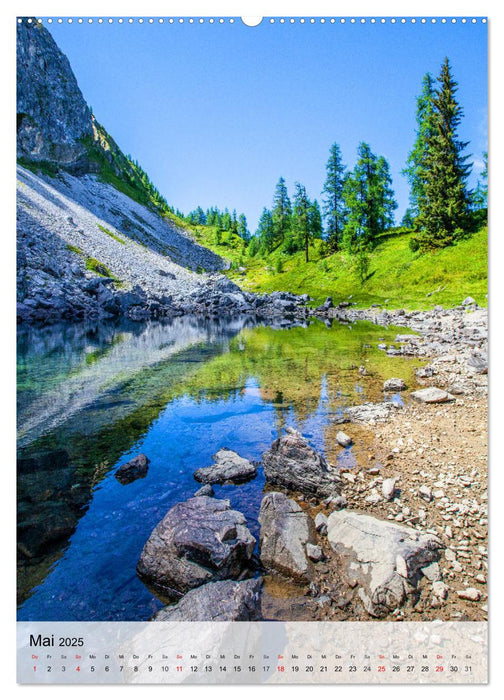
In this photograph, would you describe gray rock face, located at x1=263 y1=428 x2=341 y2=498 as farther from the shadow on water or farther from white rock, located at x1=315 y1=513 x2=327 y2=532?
white rock, located at x1=315 y1=513 x2=327 y2=532

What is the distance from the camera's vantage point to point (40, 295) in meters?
39.9

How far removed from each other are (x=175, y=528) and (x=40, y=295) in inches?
1603

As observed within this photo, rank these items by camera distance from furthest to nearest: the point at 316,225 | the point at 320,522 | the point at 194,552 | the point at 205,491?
the point at 316,225 → the point at 205,491 → the point at 320,522 → the point at 194,552

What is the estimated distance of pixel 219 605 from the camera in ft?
15.3

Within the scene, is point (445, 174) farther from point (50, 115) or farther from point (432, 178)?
point (50, 115)

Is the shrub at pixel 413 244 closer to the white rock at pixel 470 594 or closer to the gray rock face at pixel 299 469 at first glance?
the gray rock face at pixel 299 469

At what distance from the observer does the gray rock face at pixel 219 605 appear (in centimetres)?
454

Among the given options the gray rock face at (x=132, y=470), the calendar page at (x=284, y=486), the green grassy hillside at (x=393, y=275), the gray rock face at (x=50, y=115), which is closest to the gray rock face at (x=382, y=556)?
the calendar page at (x=284, y=486)

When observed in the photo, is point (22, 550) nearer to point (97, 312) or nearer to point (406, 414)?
point (406, 414)

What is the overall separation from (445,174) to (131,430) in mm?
11578

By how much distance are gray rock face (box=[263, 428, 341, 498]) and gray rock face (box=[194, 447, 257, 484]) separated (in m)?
0.50

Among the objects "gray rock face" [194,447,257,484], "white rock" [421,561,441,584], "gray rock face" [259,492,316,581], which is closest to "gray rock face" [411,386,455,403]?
"gray rock face" [194,447,257,484]

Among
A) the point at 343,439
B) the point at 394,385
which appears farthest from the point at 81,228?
the point at 343,439
